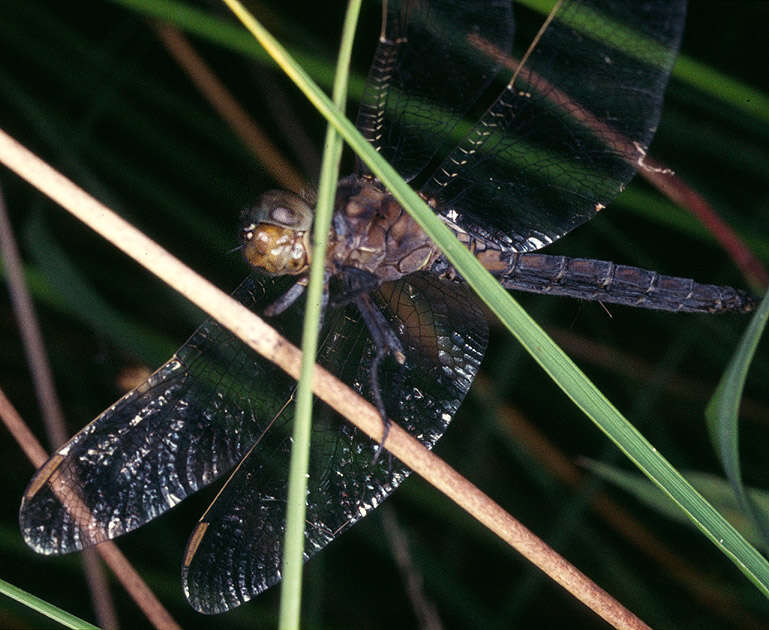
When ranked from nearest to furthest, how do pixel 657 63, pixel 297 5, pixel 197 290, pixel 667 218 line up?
pixel 197 290 < pixel 657 63 < pixel 667 218 < pixel 297 5

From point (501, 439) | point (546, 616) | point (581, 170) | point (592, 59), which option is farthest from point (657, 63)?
point (546, 616)

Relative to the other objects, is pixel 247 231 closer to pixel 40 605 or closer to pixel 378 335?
pixel 378 335

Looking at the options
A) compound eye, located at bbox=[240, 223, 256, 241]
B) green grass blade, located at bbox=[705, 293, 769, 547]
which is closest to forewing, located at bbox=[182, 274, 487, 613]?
compound eye, located at bbox=[240, 223, 256, 241]

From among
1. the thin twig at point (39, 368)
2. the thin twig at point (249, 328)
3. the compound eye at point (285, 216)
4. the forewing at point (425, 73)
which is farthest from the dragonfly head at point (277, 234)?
the thin twig at point (39, 368)

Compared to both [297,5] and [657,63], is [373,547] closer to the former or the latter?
[657,63]

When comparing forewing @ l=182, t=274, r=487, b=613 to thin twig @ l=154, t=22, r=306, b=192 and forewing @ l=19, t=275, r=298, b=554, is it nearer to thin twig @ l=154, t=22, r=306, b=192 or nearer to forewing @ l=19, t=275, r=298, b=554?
forewing @ l=19, t=275, r=298, b=554

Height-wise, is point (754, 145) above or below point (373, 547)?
above
